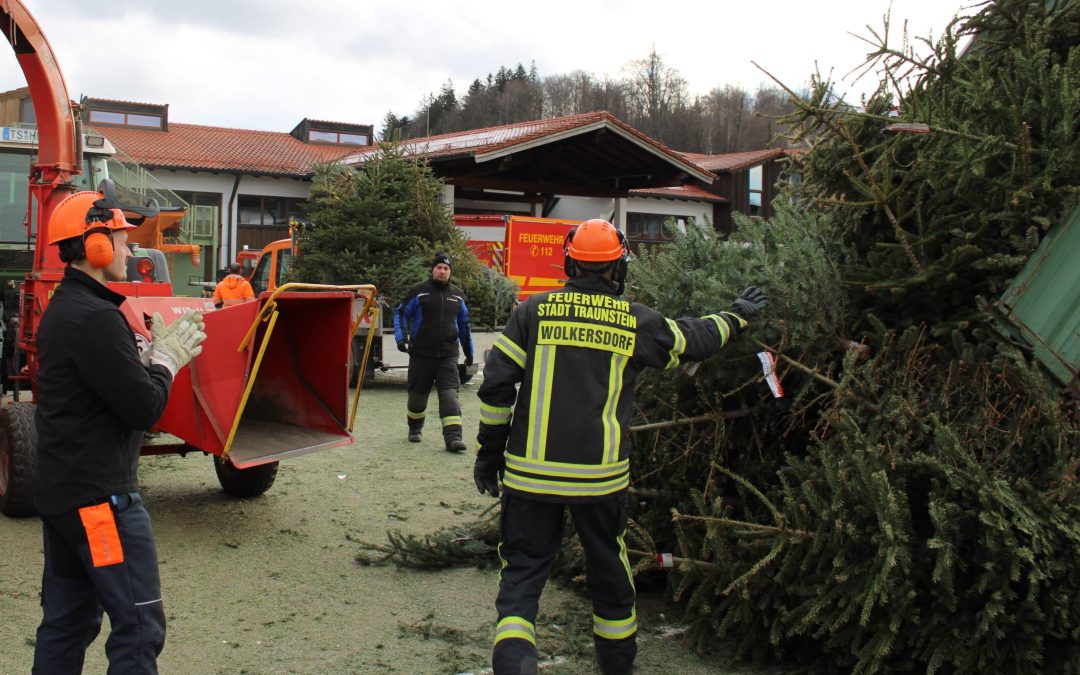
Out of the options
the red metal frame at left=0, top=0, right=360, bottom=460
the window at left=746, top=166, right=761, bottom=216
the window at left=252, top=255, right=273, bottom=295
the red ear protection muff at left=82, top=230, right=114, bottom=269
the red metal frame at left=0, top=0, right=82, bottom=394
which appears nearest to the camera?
the red ear protection muff at left=82, top=230, right=114, bottom=269

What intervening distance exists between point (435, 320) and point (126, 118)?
33584 millimetres

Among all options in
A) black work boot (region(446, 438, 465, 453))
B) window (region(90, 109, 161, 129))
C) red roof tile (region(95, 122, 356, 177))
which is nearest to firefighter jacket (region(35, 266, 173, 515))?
black work boot (region(446, 438, 465, 453))

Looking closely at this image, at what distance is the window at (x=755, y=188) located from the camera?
39.5 meters

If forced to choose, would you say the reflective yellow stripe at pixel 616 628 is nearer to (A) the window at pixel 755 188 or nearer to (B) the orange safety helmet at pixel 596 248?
(B) the orange safety helmet at pixel 596 248

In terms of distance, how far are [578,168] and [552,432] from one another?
2042 cm

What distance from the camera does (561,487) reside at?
149 inches

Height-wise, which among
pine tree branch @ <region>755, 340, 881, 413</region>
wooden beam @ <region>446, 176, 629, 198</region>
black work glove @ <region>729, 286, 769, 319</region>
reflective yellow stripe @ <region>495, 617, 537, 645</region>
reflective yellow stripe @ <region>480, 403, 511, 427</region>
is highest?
wooden beam @ <region>446, 176, 629, 198</region>

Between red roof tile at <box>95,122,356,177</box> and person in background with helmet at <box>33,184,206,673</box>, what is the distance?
88.4ft

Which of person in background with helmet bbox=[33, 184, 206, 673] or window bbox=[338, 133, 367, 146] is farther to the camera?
window bbox=[338, 133, 367, 146]

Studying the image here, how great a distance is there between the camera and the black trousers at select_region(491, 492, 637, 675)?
3.83m

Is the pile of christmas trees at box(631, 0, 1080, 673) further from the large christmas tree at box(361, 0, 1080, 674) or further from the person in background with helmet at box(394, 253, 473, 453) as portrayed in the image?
the person in background with helmet at box(394, 253, 473, 453)

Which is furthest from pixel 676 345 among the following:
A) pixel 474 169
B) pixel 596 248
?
pixel 474 169

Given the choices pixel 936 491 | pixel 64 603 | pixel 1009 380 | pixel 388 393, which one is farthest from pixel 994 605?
pixel 388 393

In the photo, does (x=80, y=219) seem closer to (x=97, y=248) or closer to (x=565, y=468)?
(x=97, y=248)
